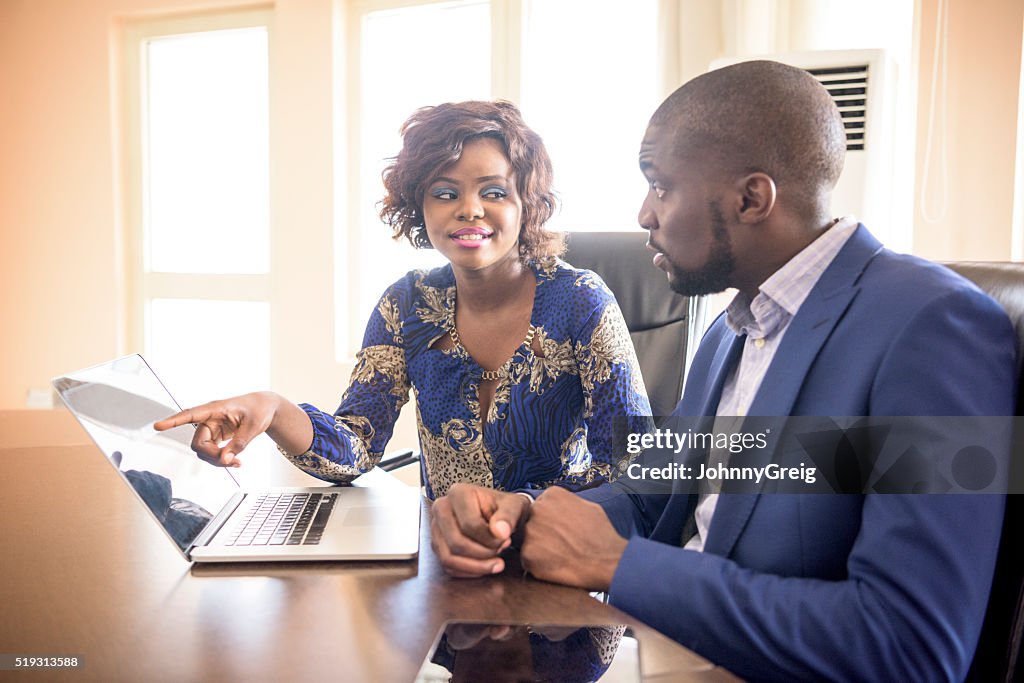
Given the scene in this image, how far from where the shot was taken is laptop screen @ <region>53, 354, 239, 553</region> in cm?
96

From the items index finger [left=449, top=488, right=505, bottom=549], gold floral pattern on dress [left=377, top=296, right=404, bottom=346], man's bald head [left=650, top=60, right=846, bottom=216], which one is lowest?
index finger [left=449, top=488, right=505, bottom=549]

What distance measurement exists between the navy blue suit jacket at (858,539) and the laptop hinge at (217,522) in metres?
0.51

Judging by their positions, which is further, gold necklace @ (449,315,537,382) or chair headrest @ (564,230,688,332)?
chair headrest @ (564,230,688,332)

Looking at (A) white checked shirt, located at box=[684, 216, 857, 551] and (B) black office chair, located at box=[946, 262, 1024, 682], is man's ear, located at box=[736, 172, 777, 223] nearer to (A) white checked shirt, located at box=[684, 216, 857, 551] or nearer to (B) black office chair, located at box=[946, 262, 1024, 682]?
(A) white checked shirt, located at box=[684, 216, 857, 551]

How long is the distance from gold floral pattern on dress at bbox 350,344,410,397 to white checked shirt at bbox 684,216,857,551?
2.63ft

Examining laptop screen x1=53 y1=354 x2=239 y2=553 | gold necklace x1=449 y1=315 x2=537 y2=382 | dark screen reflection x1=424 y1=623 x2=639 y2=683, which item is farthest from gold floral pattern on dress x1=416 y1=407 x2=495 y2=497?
dark screen reflection x1=424 y1=623 x2=639 y2=683

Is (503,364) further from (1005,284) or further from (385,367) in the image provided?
(1005,284)

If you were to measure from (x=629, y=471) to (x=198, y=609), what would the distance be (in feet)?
2.14

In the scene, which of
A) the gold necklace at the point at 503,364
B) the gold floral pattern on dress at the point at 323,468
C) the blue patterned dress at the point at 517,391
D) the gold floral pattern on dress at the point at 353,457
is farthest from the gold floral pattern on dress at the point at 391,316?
the gold floral pattern on dress at the point at 323,468

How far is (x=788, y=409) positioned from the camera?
921 mm

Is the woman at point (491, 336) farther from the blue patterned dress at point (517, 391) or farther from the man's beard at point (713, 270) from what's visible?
the man's beard at point (713, 270)

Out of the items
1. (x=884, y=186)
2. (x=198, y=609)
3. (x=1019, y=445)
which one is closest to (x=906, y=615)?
(x=1019, y=445)

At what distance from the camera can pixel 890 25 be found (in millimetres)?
2850

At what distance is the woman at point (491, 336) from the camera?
1.64 metres
